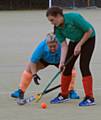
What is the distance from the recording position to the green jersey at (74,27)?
275 inches

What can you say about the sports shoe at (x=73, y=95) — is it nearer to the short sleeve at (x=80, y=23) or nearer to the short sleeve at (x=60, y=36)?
the short sleeve at (x=60, y=36)

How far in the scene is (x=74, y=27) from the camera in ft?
23.0

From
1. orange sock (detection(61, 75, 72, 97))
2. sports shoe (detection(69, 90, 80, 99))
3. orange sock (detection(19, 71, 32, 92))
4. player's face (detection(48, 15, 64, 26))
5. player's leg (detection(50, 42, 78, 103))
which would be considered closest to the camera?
player's face (detection(48, 15, 64, 26))

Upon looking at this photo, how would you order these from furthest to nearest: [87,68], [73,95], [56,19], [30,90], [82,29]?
1. [30,90]
2. [73,95]
3. [87,68]
4. [82,29]
5. [56,19]

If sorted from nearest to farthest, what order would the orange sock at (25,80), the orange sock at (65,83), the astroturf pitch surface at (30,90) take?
the astroturf pitch surface at (30,90), the orange sock at (65,83), the orange sock at (25,80)

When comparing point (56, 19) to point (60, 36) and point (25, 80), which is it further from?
point (25, 80)

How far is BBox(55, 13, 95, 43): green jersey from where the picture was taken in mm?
6980

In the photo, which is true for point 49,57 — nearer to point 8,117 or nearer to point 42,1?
point 8,117

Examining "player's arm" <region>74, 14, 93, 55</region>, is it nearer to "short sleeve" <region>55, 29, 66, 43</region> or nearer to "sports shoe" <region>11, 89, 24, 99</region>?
"short sleeve" <region>55, 29, 66, 43</region>

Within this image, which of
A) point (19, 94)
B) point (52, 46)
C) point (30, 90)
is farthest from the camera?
point (30, 90)

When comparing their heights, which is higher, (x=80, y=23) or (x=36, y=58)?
(x=80, y=23)

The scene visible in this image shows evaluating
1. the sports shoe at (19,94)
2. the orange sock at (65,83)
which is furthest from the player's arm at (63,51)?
the sports shoe at (19,94)

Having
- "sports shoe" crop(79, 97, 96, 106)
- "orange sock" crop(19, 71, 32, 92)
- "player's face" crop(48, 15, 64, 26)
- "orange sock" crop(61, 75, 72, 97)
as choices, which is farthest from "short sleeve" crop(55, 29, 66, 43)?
"sports shoe" crop(79, 97, 96, 106)

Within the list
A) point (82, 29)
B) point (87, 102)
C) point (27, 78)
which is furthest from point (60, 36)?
point (87, 102)
